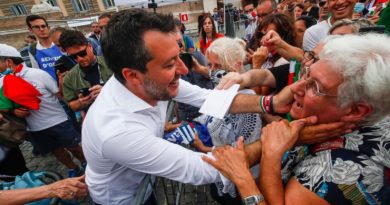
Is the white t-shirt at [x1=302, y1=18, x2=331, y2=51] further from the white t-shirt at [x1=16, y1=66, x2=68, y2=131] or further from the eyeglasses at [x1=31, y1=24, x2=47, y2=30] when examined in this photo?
the eyeglasses at [x1=31, y1=24, x2=47, y2=30]

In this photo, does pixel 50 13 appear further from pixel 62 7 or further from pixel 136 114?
pixel 136 114

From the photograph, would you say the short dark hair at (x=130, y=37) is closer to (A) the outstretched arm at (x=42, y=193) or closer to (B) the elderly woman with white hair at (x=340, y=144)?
(B) the elderly woman with white hair at (x=340, y=144)

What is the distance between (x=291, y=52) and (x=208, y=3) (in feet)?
80.6

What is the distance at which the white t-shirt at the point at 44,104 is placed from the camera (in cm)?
327

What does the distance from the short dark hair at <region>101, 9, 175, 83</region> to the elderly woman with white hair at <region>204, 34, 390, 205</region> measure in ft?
2.69

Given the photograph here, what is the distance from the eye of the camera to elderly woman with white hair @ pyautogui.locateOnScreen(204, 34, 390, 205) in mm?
1086

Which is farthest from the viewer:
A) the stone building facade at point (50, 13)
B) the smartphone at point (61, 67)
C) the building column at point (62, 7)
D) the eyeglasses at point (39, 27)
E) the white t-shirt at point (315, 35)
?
the building column at point (62, 7)

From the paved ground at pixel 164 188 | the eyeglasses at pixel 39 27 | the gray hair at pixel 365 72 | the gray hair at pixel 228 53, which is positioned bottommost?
the paved ground at pixel 164 188

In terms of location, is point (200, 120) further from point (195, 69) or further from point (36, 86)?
point (36, 86)

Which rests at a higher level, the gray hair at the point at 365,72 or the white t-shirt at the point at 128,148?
the gray hair at the point at 365,72

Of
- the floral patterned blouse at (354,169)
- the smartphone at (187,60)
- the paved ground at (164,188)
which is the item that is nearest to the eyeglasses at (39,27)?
the paved ground at (164,188)

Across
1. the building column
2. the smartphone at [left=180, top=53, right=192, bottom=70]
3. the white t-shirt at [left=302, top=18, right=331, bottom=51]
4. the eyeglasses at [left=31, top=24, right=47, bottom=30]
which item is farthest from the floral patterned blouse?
the building column

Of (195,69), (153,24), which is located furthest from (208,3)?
(153,24)

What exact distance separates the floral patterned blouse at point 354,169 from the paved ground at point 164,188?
125 cm
